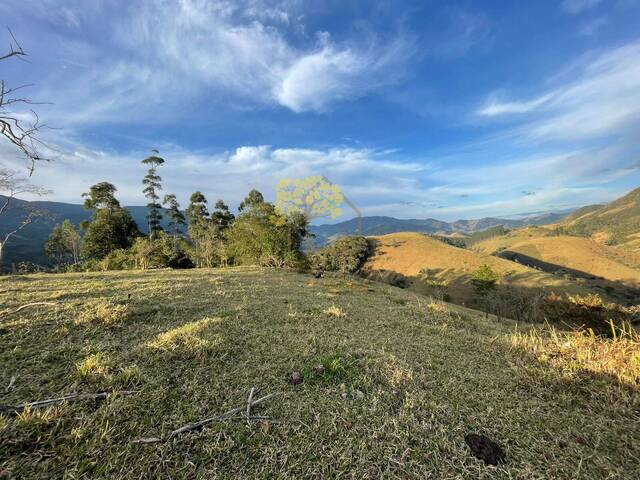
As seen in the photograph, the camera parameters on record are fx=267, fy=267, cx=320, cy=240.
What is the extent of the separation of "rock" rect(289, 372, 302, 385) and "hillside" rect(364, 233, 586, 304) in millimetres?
56584

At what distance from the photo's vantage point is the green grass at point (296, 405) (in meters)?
2.27

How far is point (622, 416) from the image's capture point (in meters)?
3.11

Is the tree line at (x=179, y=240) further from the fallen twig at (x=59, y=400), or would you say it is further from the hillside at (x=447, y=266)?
the hillside at (x=447, y=266)

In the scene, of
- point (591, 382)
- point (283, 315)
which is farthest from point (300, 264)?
point (591, 382)

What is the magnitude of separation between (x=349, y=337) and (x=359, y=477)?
3240 mm

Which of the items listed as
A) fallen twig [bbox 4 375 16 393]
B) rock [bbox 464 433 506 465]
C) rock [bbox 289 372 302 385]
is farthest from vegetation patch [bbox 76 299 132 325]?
rock [bbox 464 433 506 465]

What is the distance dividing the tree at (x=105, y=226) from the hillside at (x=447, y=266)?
188 feet

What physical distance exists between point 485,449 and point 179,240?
50.9m

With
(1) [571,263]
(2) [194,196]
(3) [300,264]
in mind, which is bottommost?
(1) [571,263]

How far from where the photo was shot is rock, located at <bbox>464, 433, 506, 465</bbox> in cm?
243

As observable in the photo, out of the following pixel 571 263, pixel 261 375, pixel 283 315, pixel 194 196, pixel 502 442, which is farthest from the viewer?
pixel 571 263

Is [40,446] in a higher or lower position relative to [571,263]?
higher

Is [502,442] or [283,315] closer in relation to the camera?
[502,442]

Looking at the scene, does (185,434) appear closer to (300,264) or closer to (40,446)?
(40,446)
